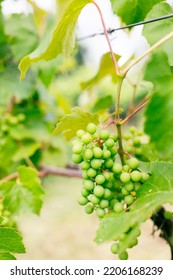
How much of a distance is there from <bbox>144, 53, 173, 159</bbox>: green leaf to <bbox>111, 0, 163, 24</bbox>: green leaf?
490 mm

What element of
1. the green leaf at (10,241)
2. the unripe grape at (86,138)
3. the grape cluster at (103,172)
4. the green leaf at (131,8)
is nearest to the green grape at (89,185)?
the grape cluster at (103,172)

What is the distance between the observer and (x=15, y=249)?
1.17 m

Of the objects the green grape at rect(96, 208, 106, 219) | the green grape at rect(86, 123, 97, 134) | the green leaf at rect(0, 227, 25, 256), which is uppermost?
the green grape at rect(86, 123, 97, 134)

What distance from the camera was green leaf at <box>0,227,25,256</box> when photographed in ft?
3.80

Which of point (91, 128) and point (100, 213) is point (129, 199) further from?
point (91, 128)

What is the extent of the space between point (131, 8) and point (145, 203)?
0.67 meters

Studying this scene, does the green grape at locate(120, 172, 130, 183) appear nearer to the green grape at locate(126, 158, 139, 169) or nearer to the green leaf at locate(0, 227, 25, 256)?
the green grape at locate(126, 158, 139, 169)

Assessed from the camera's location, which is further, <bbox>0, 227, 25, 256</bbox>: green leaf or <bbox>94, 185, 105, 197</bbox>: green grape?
<bbox>0, 227, 25, 256</bbox>: green leaf

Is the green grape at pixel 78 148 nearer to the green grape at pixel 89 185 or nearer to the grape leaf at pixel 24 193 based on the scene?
the green grape at pixel 89 185

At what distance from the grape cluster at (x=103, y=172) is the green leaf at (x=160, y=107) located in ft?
0.83

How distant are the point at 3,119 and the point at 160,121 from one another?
1.62m

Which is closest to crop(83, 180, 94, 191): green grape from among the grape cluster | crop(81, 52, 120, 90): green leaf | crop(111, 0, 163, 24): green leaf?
the grape cluster

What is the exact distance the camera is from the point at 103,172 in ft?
3.58
